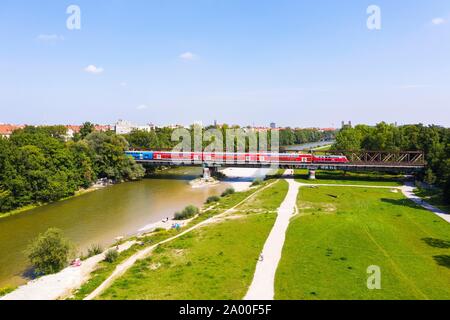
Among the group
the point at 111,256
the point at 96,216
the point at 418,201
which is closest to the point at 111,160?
the point at 96,216

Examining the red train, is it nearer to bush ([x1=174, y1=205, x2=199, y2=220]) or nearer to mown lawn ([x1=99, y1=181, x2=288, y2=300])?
bush ([x1=174, y1=205, x2=199, y2=220])

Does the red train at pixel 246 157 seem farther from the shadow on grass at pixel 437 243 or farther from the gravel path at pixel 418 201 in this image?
the shadow on grass at pixel 437 243

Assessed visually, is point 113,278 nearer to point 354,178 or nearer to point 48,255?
point 48,255

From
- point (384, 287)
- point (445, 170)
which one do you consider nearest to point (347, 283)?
point (384, 287)

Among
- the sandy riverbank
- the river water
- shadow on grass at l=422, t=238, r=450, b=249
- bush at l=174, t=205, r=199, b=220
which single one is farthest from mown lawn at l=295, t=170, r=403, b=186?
the sandy riverbank

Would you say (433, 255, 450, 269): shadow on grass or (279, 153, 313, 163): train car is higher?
(279, 153, 313, 163): train car
